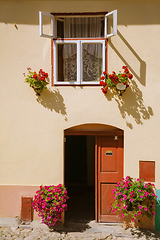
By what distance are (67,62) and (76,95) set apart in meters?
0.94

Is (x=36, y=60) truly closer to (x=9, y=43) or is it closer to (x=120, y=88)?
(x=9, y=43)

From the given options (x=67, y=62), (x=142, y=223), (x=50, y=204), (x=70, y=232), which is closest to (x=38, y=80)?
(x=67, y=62)

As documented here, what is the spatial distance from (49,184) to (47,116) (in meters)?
1.75

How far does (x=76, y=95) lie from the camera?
6.25 meters

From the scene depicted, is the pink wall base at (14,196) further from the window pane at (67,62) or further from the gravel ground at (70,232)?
the window pane at (67,62)

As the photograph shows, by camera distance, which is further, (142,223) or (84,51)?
(84,51)

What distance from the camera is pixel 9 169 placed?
251 inches

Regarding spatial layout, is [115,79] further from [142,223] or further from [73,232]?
[73,232]

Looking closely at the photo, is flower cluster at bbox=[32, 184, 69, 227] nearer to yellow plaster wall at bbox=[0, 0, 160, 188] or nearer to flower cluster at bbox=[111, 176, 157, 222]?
yellow plaster wall at bbox=[0, 0, 160, 188]

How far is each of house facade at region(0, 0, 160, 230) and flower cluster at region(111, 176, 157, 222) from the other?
1.10 feet

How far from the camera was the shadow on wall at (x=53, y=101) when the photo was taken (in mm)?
6277

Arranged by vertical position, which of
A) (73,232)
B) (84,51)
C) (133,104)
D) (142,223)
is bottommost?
(73,232)

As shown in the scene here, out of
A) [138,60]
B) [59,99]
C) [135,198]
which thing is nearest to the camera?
[135,198]

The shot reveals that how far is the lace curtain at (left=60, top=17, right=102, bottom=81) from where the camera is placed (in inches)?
251
